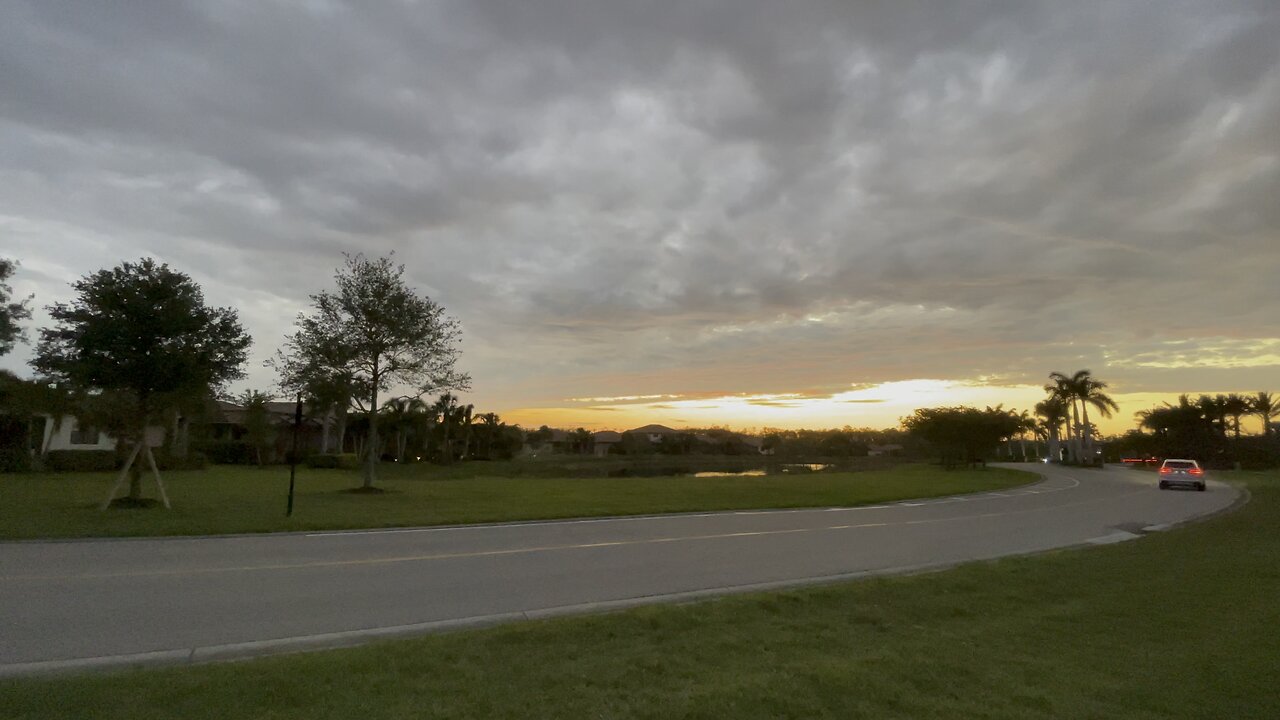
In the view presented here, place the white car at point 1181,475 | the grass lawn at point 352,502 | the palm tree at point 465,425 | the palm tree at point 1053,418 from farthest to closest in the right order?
the palm tree at point 1053,418 → the palm tree at point 465,425 → the white car at point 1181,475 → the grass lawn at point 352,502

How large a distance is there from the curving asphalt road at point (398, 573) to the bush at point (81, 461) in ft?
92.2

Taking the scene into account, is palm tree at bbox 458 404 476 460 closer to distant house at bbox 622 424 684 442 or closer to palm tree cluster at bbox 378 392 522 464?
palm tree cluster at bbox 378 392 522 464

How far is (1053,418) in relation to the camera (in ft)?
320

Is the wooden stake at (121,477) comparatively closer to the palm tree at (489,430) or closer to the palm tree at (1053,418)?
the palm tree at (489,430)

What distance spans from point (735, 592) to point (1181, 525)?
16309mm

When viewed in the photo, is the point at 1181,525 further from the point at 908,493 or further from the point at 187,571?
the point at 187,571

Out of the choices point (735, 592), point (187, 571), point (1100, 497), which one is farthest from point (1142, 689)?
point (1100, 497)

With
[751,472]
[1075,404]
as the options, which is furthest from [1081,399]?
[751,472]

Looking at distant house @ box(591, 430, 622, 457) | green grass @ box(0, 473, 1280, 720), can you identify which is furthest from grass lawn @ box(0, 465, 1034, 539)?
distant house @ box(591, 430, 622, 457)

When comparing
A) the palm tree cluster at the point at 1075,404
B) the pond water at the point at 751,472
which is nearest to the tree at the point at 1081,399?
the palm tree cluster at the point at 1075,404

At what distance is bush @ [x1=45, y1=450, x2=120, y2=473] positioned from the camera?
118ft

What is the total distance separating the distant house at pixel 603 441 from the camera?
11988 centimetres

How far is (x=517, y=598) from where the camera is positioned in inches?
362

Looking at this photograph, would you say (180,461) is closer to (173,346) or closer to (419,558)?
(173,346)
